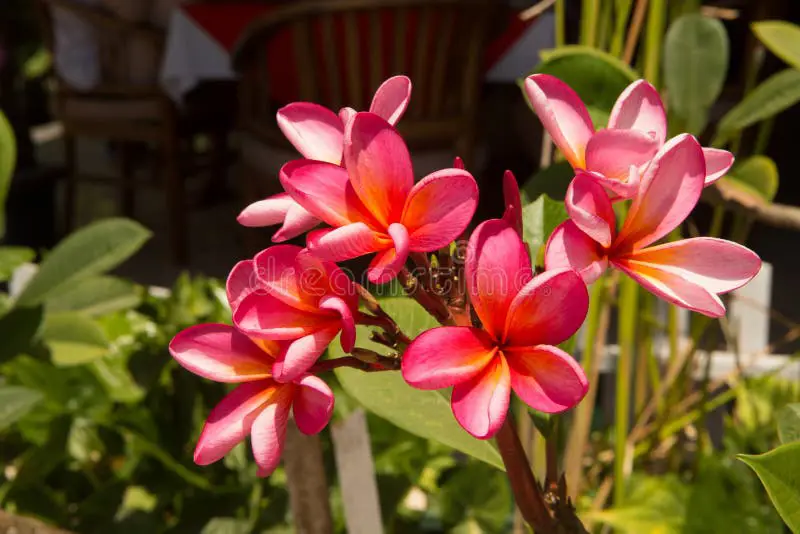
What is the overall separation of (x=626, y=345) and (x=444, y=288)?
0.38 m

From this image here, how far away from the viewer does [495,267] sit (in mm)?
288

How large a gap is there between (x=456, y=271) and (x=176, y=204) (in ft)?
9.69

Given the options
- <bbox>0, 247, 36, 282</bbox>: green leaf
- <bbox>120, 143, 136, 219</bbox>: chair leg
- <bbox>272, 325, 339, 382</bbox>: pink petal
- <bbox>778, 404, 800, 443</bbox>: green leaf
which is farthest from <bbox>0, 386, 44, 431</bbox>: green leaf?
<bbox>120, 143, 136, 219</bbox>: chair leg

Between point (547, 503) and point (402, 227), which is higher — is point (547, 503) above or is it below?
below

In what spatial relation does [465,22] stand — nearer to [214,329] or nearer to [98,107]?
[98,107]

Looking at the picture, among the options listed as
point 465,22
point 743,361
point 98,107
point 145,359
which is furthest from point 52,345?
point 98,107

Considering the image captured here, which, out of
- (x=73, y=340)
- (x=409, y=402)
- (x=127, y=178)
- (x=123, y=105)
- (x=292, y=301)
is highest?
(x=292, y=301)

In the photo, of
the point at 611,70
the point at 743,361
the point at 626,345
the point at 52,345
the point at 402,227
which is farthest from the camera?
the point at 743,361

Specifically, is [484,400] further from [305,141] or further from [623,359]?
[623,359]

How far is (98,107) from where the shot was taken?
308cm

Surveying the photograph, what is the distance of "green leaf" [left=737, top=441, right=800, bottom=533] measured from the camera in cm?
32

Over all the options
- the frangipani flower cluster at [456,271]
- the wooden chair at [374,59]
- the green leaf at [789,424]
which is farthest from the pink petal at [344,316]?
the wooden chair at [374,59]

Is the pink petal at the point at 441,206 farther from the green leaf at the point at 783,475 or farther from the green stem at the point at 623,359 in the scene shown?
the green stem at the point at 623,359

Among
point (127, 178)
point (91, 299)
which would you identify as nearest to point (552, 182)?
point (91, 299)
